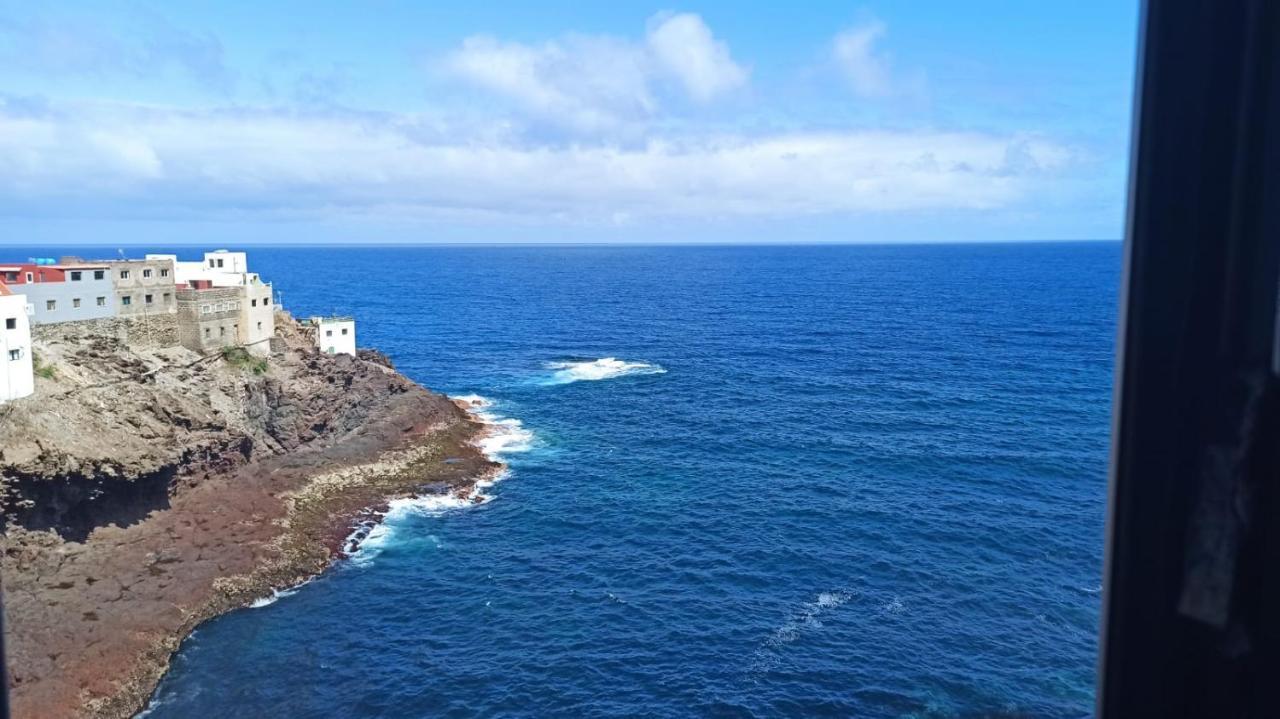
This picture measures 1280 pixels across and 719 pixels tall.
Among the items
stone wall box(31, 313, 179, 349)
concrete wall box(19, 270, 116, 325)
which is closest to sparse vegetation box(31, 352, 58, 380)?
stone wall box(31, 313, 179, 349)

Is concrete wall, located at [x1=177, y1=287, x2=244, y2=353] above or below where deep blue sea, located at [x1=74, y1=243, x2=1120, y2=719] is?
above

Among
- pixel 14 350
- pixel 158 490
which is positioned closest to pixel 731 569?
pixel 158 490

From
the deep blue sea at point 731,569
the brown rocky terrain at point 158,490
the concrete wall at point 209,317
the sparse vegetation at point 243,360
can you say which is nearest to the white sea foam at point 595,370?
the deep blue sea at point 731,569

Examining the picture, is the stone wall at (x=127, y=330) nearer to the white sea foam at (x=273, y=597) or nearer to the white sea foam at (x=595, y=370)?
the white sea foam at (x=273, y=597)

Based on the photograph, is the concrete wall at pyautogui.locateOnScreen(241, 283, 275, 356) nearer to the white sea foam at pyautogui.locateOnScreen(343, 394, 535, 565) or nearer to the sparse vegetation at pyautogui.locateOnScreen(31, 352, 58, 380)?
the sparse vegetation at pyautogui.locateOnScreen(31, 352, 58, 380)

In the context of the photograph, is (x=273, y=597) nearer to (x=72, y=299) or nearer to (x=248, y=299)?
(x=72, y=299)

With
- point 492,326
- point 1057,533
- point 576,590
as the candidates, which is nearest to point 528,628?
point 576,590
